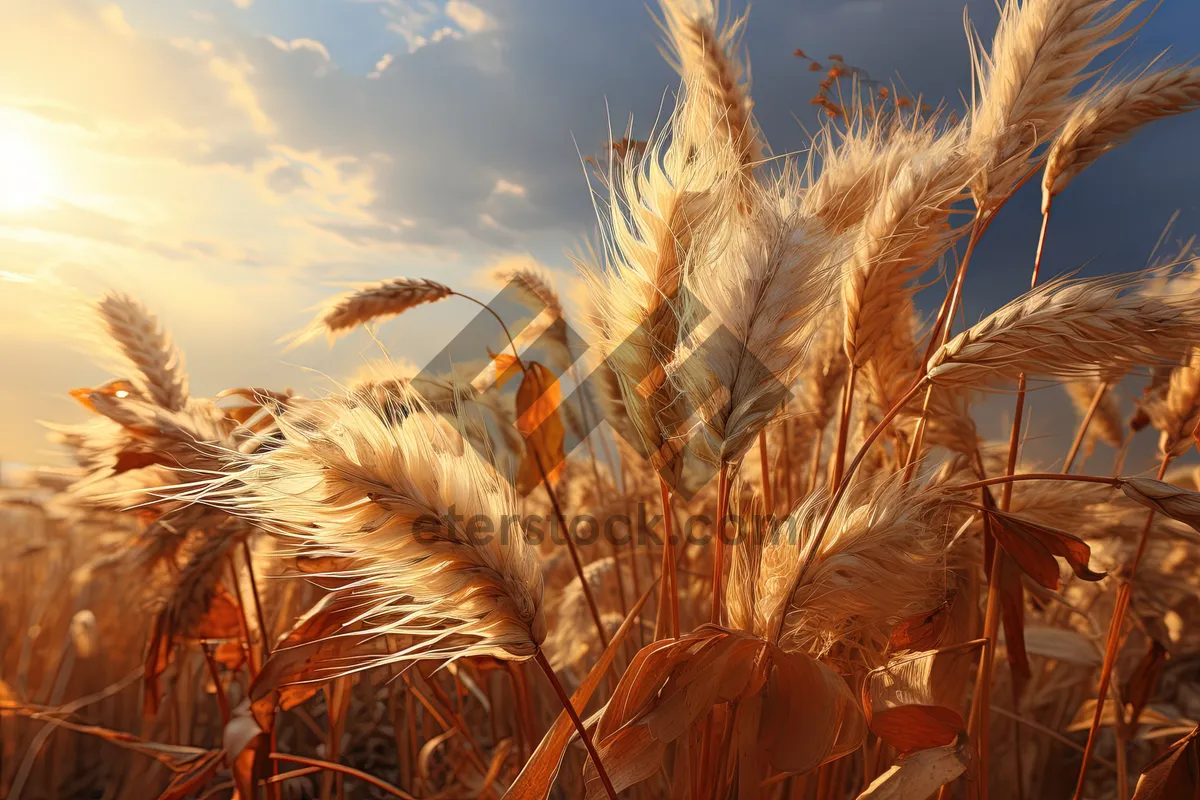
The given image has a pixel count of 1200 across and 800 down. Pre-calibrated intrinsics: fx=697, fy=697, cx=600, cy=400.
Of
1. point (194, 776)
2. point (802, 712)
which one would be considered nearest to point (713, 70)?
point (802, 712)

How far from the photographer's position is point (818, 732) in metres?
0.73

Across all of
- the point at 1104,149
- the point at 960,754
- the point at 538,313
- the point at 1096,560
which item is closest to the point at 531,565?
the point at 960,754

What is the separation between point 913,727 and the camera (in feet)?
2.76

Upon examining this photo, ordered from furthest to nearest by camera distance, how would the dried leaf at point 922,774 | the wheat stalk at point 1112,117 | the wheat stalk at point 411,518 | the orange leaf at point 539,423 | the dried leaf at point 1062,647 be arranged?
the orange leaf at point 539,423 → the dried leaf at point 1062,647 → the wheat stalk at point 1112,117 → the dried leaf at point 922,774 → the wheat stalk at point 411,518

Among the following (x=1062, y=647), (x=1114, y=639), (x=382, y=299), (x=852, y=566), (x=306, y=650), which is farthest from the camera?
(x=382, y=299)

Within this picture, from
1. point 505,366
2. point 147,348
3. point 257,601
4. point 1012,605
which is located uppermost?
point 147,348

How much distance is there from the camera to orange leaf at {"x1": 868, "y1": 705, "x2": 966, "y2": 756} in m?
0.82

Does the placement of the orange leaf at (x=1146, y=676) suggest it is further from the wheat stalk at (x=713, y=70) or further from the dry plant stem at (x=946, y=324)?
the wheat stalk at (x=713, y=70)

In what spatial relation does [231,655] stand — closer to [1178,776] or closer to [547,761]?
[547,761]

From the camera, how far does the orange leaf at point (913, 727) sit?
0.82 metres

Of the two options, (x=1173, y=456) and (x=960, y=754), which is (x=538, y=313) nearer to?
(x=960, y=754)

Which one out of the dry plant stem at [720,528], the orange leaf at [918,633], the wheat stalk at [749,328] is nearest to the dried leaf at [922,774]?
the orange leaf at [918,633]
